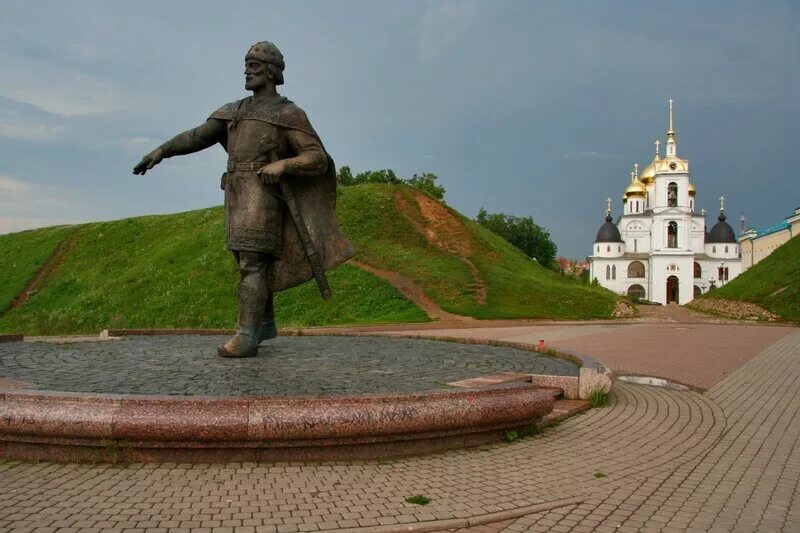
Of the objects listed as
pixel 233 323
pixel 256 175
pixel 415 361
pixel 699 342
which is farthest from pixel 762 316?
pixel 256 175

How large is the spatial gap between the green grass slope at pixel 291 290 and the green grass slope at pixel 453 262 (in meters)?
0.08

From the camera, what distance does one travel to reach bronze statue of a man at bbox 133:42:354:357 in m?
6.60

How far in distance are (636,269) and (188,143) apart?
272ft

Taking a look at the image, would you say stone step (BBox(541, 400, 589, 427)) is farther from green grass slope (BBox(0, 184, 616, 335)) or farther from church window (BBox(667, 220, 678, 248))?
A: church window (BBox(667, 220, 678, 248))

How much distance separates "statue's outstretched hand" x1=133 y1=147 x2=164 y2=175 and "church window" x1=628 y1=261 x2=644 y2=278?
272 ft

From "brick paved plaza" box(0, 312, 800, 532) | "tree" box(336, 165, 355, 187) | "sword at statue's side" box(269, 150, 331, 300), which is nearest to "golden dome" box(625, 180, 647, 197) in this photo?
"tree" box(336, 165, 355, 187)

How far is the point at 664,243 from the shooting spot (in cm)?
7838

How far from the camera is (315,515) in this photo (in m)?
3.52

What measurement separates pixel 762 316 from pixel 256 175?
3102 centimetres

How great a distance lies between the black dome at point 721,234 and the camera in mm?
84750

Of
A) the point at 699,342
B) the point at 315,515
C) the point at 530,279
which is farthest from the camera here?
the point at 530,279

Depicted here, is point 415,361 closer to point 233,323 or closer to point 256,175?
point 256,175

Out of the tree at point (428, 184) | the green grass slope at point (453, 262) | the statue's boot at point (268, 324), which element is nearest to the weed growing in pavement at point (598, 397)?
the statue's boot at point (268, 324)

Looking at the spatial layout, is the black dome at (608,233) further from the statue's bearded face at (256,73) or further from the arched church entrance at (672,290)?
the statue's bearded face at (256,73)
